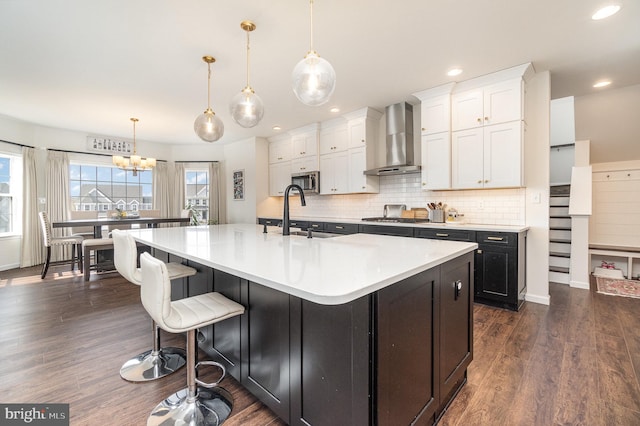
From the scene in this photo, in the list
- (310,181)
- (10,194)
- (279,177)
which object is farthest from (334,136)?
(10,194)

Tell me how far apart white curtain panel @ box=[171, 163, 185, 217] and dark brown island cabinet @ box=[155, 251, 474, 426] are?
6.04 meters

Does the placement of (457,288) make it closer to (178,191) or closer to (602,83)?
(602,83)

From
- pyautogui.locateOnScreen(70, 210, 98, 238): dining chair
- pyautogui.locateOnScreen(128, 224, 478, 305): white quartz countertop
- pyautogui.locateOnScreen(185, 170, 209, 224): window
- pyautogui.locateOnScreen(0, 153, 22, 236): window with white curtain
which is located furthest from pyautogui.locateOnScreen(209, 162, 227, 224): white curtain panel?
pyautogui.locateOnScreen(128, 224, 478, 305): white quartz countertop

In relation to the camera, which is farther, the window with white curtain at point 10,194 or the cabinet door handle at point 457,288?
the window with white curtain at point 10,194

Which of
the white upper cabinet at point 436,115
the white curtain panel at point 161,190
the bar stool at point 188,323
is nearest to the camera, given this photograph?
the bar stool at point 188,323

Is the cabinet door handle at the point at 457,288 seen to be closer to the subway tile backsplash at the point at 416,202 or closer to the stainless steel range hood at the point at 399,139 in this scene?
the subway tile backsplash at the point at 416,202

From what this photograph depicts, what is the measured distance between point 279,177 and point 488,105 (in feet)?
13.3

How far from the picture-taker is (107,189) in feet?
21.4

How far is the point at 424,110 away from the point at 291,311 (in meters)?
3.57

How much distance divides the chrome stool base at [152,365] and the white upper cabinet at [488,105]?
3.83 metres

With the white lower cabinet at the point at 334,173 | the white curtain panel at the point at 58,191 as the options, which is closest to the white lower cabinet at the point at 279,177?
the white lower cabinet at the point at 334,173

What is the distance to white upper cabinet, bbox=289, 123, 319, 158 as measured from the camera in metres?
5.47

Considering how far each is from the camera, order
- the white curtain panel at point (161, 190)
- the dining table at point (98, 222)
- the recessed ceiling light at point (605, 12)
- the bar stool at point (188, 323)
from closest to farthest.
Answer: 1. the bar stool at point (188, 323)
2. the recessed ceiling light at point (605, 12)
3. the dining table at point (98, 222)
4. the white curtain panel at point (161, 190)

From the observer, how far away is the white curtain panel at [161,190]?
22.7 feet
